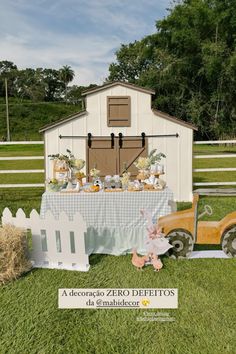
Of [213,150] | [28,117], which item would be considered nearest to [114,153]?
[213,150]

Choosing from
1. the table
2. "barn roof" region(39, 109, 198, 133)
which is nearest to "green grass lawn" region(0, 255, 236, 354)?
the table

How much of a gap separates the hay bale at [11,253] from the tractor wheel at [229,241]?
10.2 ft

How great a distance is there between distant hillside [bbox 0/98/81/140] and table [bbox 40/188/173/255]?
42998mm

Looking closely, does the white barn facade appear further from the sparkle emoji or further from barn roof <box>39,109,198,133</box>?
the sparkle emoji

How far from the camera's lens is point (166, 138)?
31.2 ft

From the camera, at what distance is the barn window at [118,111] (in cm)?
934

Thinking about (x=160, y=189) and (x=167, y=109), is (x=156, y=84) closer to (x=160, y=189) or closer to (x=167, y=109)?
(x=167, y=109)

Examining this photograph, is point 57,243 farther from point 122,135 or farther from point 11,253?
point 122,135

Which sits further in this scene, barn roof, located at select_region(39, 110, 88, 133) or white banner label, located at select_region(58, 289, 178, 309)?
barn roof, located at select_region(39, 110, 88, 133)

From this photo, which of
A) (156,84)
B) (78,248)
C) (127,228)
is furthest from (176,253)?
(156,84)

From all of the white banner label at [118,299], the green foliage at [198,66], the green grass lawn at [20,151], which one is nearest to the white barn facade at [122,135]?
the white banner label at [118,299]

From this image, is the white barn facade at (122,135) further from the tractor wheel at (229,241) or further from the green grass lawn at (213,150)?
the green grass lawn at (213,150)

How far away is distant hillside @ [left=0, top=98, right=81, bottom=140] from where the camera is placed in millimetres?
50031

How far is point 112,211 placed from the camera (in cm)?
551
